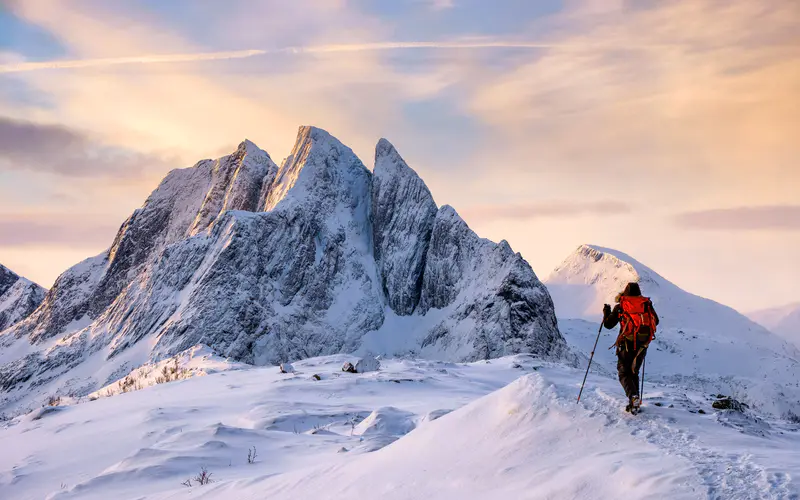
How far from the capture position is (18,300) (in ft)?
424

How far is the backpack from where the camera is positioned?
7719mm

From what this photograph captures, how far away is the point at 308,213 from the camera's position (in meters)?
88.4

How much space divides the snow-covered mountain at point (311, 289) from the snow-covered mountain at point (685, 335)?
42.8ft

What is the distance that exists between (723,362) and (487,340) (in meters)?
24.8

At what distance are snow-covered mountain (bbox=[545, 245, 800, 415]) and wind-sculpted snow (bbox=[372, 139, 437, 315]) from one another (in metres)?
20.3

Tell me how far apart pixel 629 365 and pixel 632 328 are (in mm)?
510

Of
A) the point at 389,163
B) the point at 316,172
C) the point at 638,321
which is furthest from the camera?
the point at 389,163

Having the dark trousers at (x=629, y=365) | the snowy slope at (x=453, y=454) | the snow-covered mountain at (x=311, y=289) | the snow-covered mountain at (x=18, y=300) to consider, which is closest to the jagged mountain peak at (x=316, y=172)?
the snow-covered mountain at (x=311, y=289)

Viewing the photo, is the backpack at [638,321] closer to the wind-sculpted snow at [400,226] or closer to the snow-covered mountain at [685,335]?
the snow-covered mountain at [685,335]

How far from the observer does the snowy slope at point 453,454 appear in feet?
16.3

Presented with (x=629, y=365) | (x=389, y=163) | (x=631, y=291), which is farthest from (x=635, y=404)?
(x=389, y=163)

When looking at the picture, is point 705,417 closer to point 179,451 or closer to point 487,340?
point 179,451

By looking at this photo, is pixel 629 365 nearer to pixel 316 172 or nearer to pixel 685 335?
pixel 685 335

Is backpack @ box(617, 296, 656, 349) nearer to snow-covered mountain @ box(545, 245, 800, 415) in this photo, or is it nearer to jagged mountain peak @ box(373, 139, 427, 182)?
snow-covered mountain @ box(545, 245, 800, 415)
